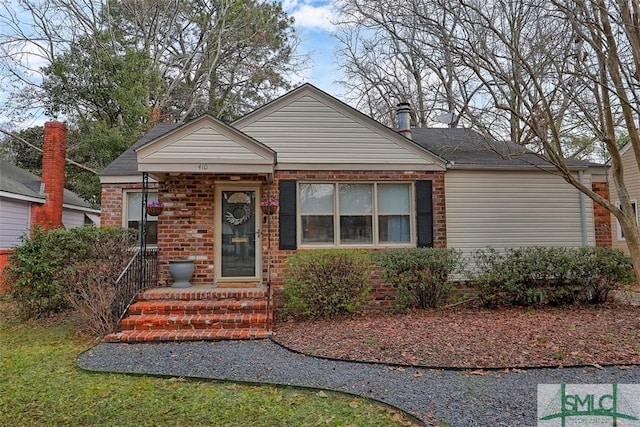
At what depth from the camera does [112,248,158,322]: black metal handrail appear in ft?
19.9

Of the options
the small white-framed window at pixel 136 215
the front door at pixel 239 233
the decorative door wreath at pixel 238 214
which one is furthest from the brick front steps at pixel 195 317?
the small white-framed window at pixel 136 215

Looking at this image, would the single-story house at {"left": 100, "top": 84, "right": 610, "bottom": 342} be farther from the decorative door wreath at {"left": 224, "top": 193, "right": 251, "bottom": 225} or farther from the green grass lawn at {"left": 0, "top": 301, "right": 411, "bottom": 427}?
the green grass lawn at {"left": 0, "top": 301, "right": 411, "bottom": 427}

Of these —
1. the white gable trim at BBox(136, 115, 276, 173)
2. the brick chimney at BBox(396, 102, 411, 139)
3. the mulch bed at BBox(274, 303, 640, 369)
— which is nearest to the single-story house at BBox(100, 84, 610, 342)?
the white gable trim at BBox(136, 115, 276, 173)

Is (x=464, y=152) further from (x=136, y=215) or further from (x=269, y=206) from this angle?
(x=136, y=215)

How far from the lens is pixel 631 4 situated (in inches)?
250

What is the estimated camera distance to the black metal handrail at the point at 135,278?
6078 mm

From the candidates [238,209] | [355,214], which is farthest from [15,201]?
[355,214]

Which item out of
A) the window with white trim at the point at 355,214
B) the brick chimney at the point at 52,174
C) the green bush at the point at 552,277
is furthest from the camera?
the brick chimney at the point at 52,174

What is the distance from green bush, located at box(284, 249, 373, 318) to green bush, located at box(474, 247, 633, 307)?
98.6 inches

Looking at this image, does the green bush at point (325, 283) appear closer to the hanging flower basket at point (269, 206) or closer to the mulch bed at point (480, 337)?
the mulch bed at point (480, 337)

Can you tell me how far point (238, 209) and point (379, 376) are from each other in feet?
15.7

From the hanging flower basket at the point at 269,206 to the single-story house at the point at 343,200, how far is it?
57mm

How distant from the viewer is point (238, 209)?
7.97 meters

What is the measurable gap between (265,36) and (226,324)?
1925cm
